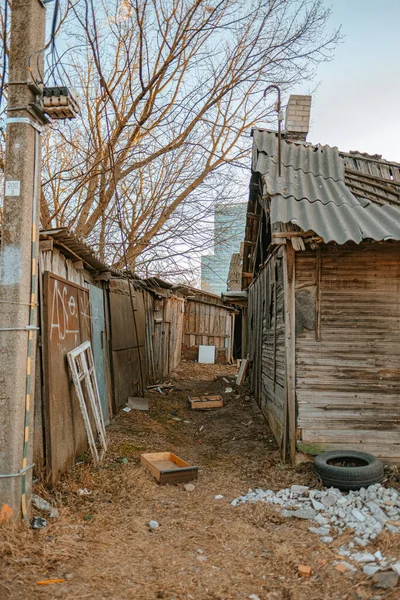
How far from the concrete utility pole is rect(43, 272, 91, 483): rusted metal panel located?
749mm

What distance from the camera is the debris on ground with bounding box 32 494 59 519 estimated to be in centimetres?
400

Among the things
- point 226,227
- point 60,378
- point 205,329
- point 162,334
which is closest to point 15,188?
point 60,378

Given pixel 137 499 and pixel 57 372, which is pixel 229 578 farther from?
pixel 57 372

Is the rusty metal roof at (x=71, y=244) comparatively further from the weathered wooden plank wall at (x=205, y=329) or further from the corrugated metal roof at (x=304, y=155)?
the weathered wooden plank wall at (x=205, y=329)

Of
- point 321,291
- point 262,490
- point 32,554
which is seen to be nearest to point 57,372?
point 32,554

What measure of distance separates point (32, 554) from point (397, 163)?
857 centimetres

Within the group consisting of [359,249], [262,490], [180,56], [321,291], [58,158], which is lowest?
[262,490]

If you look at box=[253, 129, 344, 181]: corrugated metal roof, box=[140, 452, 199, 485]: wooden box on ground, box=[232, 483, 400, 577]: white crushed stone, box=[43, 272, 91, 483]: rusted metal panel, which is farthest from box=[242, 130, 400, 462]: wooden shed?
box=[43, 272, 91, 483]: rusted metal panel

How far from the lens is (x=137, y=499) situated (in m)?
4.64

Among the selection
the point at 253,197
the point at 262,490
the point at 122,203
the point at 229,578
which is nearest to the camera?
the point at 229,578

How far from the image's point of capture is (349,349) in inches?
228

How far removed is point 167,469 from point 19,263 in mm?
Result: 3074

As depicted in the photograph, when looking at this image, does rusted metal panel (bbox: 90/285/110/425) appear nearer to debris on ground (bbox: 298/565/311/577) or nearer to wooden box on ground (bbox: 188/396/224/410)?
wooden box on ground (bbox: 188/396/224/410)

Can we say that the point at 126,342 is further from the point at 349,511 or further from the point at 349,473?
the point at 349,511
